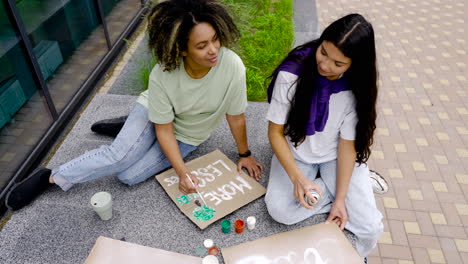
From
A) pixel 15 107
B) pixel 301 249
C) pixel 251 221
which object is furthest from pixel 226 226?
pixel 15 107

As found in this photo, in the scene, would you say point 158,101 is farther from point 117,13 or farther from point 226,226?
point 117,13

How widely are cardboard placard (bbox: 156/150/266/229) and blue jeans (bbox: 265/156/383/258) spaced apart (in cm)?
17

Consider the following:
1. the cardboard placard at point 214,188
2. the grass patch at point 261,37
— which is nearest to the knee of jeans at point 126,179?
the cardboard placard at point 214,188

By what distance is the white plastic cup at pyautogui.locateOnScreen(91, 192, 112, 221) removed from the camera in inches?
73.4

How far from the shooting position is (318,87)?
169 centimetres

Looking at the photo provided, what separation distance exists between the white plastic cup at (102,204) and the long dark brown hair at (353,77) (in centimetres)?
101

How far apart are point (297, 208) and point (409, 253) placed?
0.86 metres

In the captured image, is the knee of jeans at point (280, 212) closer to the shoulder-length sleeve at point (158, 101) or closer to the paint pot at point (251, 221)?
the paint pot at point (251, 221)

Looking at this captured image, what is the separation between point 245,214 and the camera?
2014mm

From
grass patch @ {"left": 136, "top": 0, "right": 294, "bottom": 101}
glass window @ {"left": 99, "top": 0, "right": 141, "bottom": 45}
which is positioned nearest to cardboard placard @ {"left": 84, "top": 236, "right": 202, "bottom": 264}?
grass patch @ {"left": 136, "top": 0, "right": 294, "bottom": 101}

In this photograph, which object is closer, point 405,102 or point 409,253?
point 409,253

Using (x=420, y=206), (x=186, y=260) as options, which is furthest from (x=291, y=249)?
(x=420, y=206)

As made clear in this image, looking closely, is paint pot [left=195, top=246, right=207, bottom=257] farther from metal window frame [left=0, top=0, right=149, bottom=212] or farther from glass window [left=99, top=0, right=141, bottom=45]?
glass window [left=99, top=0, right=141, bottom=45]

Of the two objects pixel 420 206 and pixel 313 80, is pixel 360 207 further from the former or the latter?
pixel 420 206
